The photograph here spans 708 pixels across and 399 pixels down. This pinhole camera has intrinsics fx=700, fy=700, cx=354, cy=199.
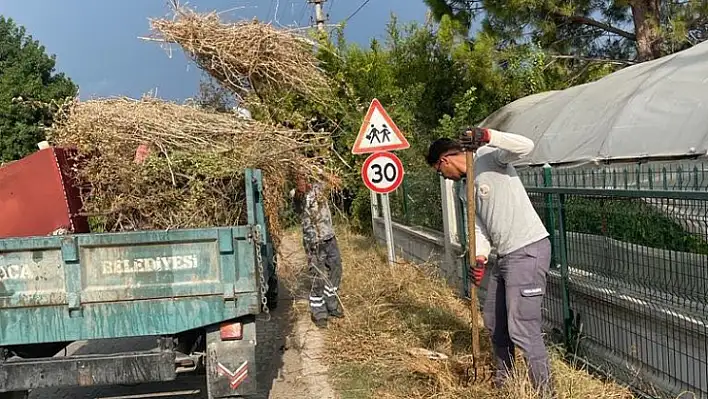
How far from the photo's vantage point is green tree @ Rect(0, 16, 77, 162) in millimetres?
30438

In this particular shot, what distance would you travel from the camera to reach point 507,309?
14.6 feet

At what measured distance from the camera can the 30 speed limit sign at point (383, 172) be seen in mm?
8352


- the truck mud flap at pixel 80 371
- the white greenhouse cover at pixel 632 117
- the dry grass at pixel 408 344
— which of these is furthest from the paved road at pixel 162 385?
the white greenhouse cover at pixel 632 117

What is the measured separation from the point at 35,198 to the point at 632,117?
6688mm

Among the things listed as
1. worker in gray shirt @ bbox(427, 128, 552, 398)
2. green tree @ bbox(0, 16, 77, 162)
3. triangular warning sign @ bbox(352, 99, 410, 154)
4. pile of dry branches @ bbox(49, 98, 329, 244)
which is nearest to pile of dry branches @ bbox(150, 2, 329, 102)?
pile of dry branches @ bbox(49, 98, 329, 244)

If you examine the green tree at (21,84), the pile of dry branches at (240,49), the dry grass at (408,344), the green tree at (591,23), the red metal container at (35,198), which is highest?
the green tree at (21,84)

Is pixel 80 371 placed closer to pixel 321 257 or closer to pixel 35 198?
pixel 35 198

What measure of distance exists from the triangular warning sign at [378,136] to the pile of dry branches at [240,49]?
62.4 inches

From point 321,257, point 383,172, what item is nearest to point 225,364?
point 321,257

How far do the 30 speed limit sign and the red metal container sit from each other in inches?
157

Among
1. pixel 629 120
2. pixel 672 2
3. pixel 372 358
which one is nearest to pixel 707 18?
pixel 672 2

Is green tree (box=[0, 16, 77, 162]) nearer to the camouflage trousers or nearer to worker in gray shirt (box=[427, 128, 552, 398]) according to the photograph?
the camouflage trousers

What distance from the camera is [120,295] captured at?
4527 millimetres

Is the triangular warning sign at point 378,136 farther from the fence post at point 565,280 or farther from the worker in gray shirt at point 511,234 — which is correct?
the worker in gray shirt at point 511,234
